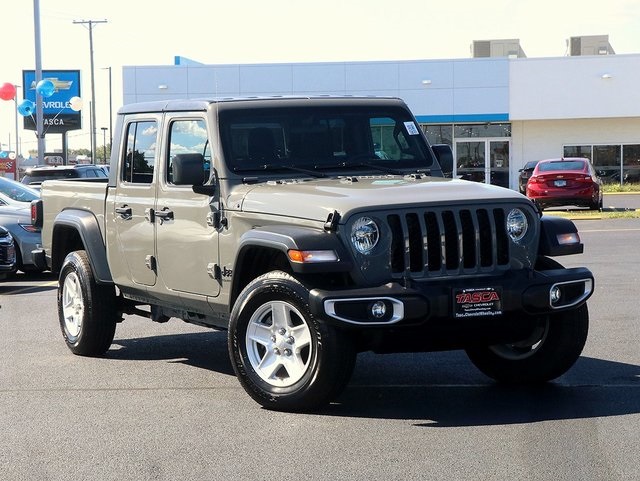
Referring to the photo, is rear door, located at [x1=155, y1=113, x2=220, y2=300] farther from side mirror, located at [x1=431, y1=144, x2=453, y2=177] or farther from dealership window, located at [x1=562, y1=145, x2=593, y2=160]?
dealership window, located at [x1=562, y1=145, x2=593, y2=160]

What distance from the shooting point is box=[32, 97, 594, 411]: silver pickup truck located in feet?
22.8

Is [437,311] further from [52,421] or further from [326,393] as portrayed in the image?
[52,421]

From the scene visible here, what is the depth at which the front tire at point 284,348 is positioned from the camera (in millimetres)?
6910

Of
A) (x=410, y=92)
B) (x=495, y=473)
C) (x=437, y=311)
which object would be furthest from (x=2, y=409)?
(x=410, y=92)

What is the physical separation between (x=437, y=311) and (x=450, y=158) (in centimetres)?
246

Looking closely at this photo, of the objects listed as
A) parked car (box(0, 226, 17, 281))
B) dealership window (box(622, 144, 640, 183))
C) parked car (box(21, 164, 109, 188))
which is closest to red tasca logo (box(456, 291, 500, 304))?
parked car (box(0, 226, 17, 281))

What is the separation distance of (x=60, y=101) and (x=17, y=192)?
1922 inches

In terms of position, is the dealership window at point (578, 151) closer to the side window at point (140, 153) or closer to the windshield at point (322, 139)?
the windshield at point (322, 139)

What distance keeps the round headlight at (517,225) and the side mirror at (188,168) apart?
2.16 metres

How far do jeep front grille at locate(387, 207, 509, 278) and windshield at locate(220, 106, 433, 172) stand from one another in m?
1.48

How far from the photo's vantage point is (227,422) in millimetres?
7039

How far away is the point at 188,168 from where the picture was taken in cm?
793

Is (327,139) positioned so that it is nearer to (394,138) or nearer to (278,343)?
(394,138)

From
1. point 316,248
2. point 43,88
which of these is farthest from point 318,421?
point 43,88
